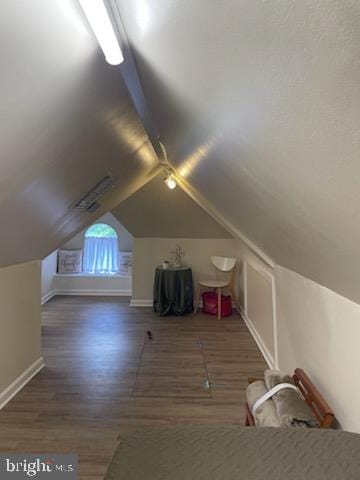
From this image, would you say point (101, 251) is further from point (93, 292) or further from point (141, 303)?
point (141, 303)

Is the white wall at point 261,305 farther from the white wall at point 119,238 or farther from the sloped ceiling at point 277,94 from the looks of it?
the white wall at point 119,238

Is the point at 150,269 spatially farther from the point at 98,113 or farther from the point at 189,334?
the point at 98,113

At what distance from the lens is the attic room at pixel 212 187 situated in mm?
595

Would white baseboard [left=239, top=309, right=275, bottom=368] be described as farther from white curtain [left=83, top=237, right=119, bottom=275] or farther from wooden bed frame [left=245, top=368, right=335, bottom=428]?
white curtain [left=83, top=237, right=119, bottom=275]

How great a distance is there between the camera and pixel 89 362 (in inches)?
120

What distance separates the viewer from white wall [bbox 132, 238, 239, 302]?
17.1 feet

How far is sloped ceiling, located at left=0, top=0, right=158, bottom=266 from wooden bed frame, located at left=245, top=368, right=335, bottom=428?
5.53ft

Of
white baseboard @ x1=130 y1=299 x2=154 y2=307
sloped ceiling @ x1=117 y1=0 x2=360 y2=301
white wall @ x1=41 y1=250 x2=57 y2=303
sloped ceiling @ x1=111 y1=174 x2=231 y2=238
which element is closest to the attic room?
sloped ceiling @ x1=117 y1=0 x2=360 y2=301

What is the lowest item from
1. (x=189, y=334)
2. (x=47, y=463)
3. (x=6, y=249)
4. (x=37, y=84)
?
(x=189, y=334)

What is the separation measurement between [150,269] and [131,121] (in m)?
3.63

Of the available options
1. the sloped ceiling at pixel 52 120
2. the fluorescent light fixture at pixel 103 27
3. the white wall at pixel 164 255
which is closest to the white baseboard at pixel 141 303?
the white wall at pixel 164 255

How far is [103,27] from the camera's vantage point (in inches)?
32.1

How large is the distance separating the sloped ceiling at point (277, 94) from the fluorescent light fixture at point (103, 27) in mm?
56

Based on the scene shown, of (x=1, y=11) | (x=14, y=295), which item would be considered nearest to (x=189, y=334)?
(x=14, y=295)
